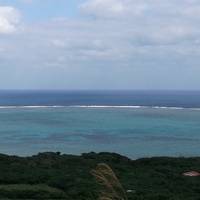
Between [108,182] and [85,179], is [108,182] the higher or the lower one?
the higher one

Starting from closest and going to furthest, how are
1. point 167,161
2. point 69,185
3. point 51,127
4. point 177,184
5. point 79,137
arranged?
point 69,185 < point 177,184 < point 167,161 < point 79,137 < point 51,127

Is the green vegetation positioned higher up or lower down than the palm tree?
lower down

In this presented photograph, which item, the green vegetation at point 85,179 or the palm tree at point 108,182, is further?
the green vegetation at point 85,179

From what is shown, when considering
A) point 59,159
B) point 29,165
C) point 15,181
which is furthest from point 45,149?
point 15,181

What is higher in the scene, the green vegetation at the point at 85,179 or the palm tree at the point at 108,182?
the palm tree at the point at 108,182

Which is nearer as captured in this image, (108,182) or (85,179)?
(108,182)

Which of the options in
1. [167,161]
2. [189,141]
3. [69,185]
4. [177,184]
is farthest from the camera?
[189,141]

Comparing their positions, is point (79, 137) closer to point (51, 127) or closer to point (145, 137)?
point (145, 137)

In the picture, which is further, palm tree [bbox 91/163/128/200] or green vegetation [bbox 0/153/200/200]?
green vegetation [bbox 0/153/200/200]
